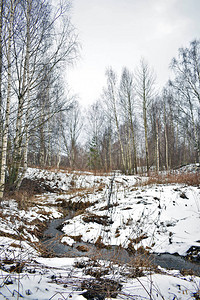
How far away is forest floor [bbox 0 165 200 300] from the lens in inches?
49.2

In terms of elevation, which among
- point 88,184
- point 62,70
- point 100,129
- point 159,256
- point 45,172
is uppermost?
point 100,129

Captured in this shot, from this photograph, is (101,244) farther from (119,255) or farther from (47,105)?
(47,105)

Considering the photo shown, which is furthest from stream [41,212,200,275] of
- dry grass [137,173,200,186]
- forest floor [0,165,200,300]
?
dry grass [137,173,200,186]

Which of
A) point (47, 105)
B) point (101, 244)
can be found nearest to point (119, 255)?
point (101, 244)

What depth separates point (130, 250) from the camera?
3.42m

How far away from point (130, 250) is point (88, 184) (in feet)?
22.6

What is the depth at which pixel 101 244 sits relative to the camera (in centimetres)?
353

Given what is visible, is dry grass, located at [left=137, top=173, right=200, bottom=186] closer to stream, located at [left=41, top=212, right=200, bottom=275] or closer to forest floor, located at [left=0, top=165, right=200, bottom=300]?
forest floor, located at [left=0, top=165, right=200, bottom=300]

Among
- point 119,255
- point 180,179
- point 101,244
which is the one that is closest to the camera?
point 119,255

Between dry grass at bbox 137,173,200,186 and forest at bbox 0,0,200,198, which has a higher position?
forest at bbox 0,0,200,198

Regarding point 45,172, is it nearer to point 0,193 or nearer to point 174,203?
point 0,193

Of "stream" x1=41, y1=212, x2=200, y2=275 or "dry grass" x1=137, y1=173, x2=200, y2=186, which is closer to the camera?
"stream" x1=41, y1=212, x2=200, y2=275

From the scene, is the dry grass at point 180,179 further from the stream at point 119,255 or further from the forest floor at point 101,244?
the stream at point 119,255

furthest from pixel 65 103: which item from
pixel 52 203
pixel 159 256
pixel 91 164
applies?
pixel 91 164
